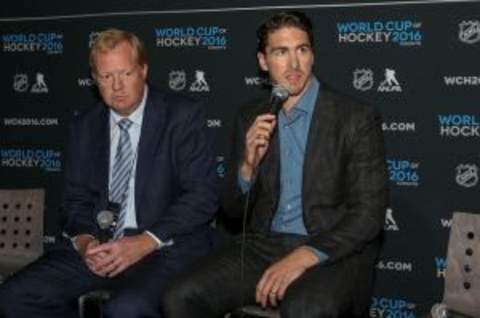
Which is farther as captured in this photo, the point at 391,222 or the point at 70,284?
the point at 391,222

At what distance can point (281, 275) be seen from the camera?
3.00 m

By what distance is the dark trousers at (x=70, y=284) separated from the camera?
3287mm

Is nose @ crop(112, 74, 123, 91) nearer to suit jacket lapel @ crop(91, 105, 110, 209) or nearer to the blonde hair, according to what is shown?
the blonde hair

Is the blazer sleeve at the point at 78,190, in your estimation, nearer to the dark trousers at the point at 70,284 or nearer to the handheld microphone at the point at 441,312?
the dark trousers at the point at 70,284

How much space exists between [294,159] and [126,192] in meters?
0.84

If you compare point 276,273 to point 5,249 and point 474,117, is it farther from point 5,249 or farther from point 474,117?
point 5,249

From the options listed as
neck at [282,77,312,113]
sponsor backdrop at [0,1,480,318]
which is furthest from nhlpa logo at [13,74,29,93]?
neck at [282,77,312,113]

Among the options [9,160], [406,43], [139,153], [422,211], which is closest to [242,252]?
[139,153]

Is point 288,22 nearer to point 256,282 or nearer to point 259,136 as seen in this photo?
point 259,136

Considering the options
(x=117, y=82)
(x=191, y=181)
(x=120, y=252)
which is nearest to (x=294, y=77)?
(x=191, y=181)

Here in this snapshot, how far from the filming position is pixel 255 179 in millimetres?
3328

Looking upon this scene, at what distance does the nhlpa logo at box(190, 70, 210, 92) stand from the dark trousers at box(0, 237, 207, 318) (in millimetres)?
1182

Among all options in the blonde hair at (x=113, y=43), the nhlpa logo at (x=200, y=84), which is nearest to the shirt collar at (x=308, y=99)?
the blonde hair at (x=113, y=43)

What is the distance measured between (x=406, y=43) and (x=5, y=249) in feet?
7.73
